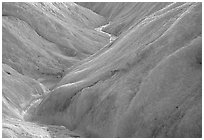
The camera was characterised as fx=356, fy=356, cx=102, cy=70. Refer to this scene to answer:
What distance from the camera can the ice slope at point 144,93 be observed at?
25719mm

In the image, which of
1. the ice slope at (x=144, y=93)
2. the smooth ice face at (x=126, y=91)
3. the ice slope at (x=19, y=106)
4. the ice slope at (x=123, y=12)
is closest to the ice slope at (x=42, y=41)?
the smooth ice face at (x=126, y=91)

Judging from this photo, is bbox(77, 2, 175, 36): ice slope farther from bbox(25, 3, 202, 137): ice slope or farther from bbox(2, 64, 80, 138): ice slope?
bbox(25, 3, 202, 137): ice slope

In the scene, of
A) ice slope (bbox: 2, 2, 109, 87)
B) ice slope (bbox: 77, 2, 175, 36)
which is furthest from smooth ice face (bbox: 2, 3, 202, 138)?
ice slope (bbox: 77, 2, 175, 36)

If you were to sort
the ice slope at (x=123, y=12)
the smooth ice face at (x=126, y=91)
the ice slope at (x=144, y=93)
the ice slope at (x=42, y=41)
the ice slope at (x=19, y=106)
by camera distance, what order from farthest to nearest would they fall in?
1. the ice slope at (x=123, y=12)
2. the ice slope at (x=42, y=41)
3. the ice slope at (x=19, y=106)
4. the smooth ice face at (x=126, y=91)
5. the ice slope at (x=144, y=93)

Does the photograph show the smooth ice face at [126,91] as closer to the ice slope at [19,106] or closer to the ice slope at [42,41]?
the ice slope at [19,106]

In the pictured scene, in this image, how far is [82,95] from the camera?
3347 centimetres

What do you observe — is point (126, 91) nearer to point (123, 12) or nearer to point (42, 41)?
point (42, 41)

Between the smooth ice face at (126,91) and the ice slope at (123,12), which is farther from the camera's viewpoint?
the ice slope at (123,12)

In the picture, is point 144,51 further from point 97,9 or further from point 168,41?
point 97,9

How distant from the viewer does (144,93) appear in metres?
28.3

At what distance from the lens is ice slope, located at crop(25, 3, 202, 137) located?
25.7 m

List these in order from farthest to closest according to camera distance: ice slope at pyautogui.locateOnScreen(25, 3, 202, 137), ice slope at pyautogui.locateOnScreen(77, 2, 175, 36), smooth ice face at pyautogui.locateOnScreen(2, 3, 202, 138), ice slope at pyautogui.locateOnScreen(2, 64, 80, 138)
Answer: ice slope at pyautogui.locateOnScreen(77, 2, 175, 36) → ice slope at pyautogui.locateOnScreen(2, 64, 80, 138) → smooth ice face at pyautogui.locateOnScreen(2, 3, 202, 138) → ice slope at pyautogui.locateOnScreen(25, 3, 202, 137)

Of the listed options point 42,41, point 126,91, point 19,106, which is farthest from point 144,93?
point 42,41

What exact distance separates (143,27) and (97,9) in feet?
296
